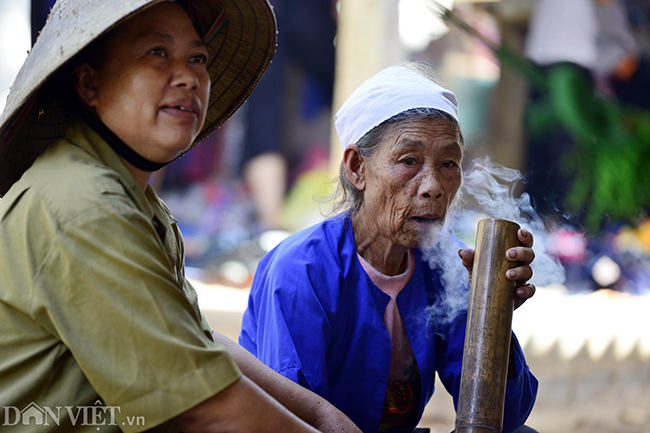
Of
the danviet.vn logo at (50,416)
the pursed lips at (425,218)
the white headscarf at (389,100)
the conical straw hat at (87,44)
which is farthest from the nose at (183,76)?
the pursed lips at (425,218)

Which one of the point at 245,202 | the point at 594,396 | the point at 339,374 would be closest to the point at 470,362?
the point at 339,374

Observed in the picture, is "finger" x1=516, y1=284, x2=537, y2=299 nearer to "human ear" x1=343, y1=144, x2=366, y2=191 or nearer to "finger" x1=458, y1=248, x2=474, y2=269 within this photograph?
"finger" x1=458, y1=248, x2=474, y2=269

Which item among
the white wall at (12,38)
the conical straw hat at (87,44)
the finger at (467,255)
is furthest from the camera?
the white wall at (12,38)

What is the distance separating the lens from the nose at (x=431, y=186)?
240 centimetres

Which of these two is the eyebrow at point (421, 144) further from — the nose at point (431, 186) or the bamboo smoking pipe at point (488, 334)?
the bamboo smoking pipe at point (488, 334)

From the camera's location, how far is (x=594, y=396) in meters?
5.35

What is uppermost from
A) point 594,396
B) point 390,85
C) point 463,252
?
point 390,85

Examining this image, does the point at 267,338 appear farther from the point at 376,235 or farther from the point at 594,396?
the point at 594,396

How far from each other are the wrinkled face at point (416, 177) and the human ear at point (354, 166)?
133 millimetres

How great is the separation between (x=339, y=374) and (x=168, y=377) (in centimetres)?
117

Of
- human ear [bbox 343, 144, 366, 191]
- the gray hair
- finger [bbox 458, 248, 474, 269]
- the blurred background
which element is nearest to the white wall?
the blurred background

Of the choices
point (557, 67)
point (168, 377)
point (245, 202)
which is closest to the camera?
point (168, 377)

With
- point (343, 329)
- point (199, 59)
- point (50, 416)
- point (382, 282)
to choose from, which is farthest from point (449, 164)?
point (50, 416)

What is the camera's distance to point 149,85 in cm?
164
